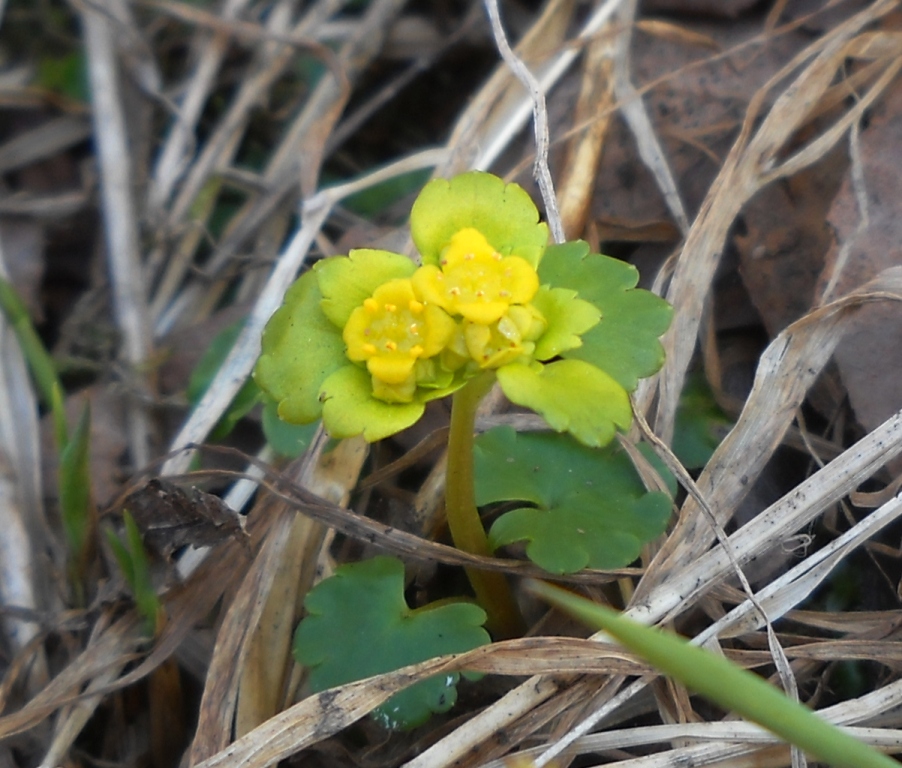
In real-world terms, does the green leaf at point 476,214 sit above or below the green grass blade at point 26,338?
below

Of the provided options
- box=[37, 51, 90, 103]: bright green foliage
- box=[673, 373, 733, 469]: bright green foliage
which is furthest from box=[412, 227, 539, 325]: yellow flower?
box=[37, 51, 90, 103]: bright green foliage

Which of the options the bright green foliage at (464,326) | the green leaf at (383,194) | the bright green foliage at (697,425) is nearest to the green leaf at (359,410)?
the bright green foliage at (464,326)

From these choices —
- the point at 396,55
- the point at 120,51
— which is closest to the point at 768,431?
the point at 396,55

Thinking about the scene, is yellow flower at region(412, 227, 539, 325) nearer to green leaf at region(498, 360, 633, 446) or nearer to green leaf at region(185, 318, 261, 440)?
green leaf at region(498, 360, 633, 446)

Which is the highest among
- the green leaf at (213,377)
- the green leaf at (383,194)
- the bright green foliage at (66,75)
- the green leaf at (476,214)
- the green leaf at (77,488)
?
the bright green foliage at (66,75)

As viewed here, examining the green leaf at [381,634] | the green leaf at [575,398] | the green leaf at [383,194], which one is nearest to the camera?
the green leaf at [575,398]

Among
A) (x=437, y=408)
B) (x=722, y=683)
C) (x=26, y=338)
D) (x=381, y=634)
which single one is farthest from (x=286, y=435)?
(x=722, y=683)

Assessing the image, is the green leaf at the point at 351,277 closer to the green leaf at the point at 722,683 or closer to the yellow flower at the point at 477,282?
the yellow flower at the point at 477,282
